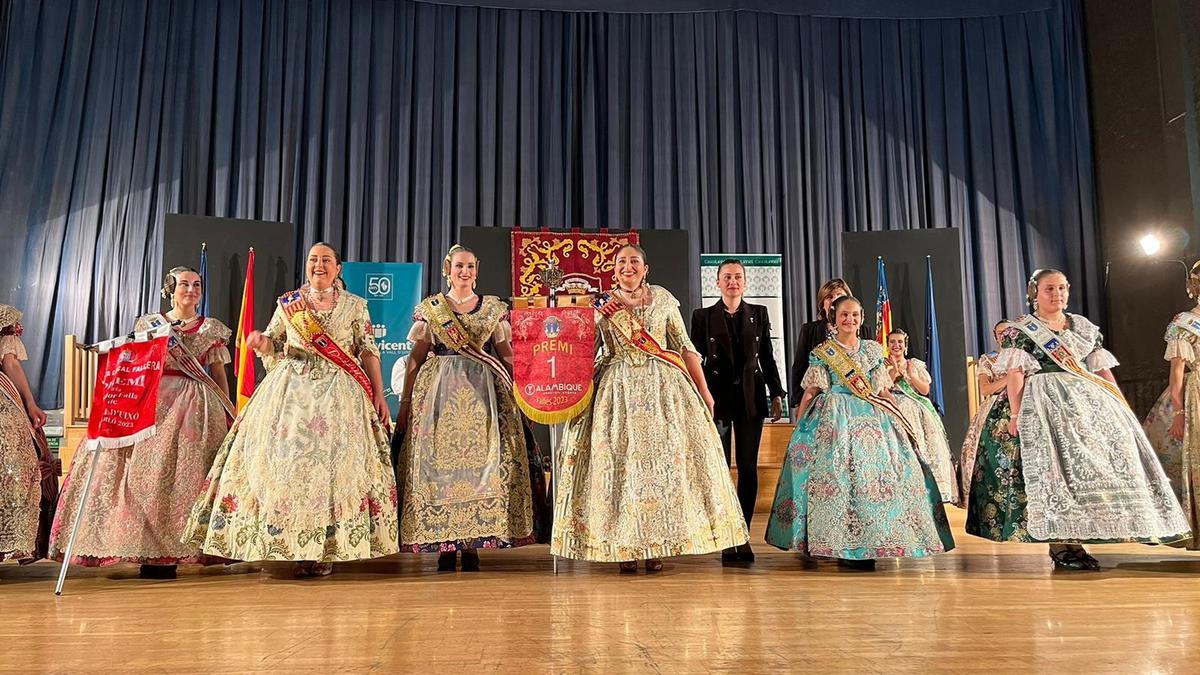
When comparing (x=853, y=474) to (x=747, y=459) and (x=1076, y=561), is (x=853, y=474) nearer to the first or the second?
(x=747, y=459)

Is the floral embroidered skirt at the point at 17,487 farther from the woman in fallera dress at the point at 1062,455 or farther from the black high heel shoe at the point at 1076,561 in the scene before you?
the black high heel shoe at the point at 1076,561

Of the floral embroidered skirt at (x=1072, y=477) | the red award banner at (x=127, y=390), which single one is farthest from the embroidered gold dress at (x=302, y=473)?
the floral embroidered skirt at (x=1072, y=477)

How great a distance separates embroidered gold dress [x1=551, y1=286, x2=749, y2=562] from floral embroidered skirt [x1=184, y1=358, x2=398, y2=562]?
2.31 ft

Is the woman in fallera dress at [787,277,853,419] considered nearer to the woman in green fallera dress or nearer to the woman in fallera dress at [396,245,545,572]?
the woman in green fallera dress

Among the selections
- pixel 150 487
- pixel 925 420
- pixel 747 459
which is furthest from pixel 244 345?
pixel 925 420

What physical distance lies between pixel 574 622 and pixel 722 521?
4.01 feet

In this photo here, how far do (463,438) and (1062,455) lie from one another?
229 centimetres

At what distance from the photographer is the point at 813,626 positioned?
227 cm

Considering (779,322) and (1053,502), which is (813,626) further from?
(779,322)

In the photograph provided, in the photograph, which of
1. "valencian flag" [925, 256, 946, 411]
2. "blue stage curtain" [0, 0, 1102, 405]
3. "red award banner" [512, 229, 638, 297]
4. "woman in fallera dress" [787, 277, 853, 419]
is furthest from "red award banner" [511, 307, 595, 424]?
"blue stage curtain" [0, 0, 1102, 405]

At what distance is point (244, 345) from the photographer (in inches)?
249

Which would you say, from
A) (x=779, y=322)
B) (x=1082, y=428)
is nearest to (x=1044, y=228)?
(x=779, y=322)

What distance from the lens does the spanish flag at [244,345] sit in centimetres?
633

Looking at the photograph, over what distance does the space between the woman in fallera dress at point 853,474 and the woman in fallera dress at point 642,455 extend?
293 mm
